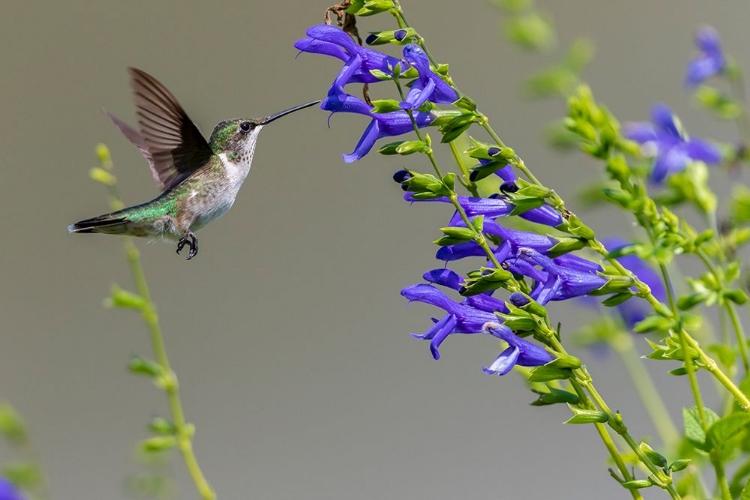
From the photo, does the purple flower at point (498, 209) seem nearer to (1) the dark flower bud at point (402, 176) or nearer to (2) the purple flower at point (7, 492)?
(1) the dark flower bud at point (402, 176)

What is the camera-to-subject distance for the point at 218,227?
377 cm

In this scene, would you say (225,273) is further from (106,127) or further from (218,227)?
(106,127)

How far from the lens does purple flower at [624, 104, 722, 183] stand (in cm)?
136

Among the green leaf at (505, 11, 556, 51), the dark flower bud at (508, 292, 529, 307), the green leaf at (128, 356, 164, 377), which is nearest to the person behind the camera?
the dark flower bud at (508, 292, 529, 307)

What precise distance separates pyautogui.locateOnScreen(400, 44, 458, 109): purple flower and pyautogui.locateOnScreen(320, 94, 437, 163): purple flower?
0.05 metres

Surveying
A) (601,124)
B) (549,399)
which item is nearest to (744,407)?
(549,399)

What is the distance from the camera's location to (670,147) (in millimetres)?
1450

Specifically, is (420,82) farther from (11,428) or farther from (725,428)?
(11,428)

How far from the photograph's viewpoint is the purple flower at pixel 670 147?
136 cm

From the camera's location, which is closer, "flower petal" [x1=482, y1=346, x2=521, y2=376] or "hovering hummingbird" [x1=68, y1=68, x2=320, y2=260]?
"flower petal" [x1=482, y1=346, x2=521, y2=376]

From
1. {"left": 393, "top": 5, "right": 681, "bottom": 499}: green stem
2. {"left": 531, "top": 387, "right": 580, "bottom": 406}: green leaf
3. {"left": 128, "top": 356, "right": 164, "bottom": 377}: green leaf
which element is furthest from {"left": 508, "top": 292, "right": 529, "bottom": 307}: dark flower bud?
{"left": 128, "top": 356, "right": 164, "bottom": 377}: green leaf

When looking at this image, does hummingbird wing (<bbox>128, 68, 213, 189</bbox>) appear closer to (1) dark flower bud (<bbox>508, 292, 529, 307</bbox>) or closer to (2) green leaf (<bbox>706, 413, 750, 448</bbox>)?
(1) dark flower bud (<bbox>508, 292, 529, 307</bbox>)

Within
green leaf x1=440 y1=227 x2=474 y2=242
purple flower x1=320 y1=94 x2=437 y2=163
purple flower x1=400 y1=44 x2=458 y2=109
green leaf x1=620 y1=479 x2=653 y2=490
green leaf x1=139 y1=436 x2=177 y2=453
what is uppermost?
purple flower x1=400 y1=44 x2=458 y2=109

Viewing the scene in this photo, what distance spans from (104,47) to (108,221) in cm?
238
